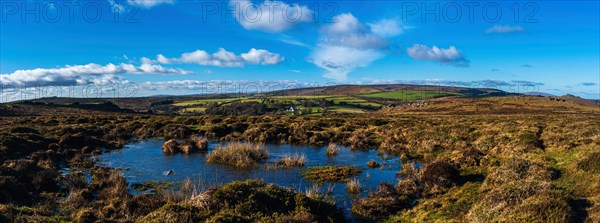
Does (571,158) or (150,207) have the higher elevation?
(571,158)

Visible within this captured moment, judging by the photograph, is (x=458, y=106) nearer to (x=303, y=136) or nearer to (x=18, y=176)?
(x=303, y=136)

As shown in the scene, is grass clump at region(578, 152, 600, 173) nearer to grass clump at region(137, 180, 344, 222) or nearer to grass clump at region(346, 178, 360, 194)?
grass clump at region(346, 178, 360, 194)

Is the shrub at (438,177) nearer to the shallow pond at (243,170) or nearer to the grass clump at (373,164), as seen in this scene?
the shallow pond at (243,170)

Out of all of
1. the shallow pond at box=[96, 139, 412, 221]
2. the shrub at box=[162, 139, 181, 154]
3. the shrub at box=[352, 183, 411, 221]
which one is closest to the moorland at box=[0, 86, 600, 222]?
the shrub at box=[352, 183, 411, 221]

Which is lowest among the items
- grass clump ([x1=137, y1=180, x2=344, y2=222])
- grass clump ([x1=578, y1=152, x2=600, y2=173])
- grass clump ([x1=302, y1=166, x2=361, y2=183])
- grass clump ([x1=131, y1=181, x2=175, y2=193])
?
grass clump ([x1=131, y1=181, x2=175, y2=193])

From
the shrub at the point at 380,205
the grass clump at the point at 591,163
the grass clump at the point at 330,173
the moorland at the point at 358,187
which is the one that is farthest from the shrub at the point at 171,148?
the grass clump at the point at 591,163

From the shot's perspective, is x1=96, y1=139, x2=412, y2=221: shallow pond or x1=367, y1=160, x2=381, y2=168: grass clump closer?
x1=96, y1=139, x2=412, y2=221: shallow pond

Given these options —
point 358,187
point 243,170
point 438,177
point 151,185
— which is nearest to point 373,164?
point 358,187

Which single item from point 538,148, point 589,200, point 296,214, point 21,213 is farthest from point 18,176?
point 538,148
